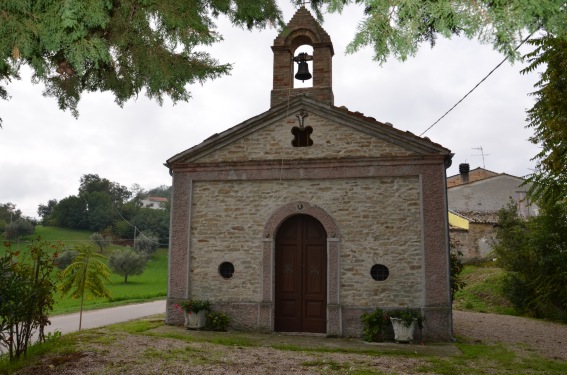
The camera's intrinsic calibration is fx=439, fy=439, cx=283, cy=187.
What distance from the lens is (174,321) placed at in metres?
10.4

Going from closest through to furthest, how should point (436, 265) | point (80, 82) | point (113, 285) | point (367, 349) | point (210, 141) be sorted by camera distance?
point (80, 82), point (367, 349), point (436, 265), point (210, 141), point (113, 285)

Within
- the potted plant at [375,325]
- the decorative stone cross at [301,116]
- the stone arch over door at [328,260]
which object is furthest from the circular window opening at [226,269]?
the decorative stone cross at [301,116]

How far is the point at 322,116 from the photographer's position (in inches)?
412

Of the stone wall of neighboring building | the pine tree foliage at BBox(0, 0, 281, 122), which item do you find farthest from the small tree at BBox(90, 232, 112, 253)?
the pine tree foliage at BBox(0, 0, 281, 122)

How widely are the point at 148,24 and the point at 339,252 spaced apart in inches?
275

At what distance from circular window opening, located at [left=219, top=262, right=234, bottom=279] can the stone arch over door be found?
0.83 m

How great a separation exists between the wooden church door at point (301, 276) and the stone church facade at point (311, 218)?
0.02 meters

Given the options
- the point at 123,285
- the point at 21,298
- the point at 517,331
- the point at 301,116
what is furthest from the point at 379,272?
the point at 123,285

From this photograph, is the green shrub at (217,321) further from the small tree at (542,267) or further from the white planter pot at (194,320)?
the small tree at (542,267)

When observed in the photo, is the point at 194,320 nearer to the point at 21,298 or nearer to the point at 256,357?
the point at 256,357

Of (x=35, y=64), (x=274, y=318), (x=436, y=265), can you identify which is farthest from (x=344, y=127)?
(x=35, y=64)

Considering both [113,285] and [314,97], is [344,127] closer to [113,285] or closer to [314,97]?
[314,97]

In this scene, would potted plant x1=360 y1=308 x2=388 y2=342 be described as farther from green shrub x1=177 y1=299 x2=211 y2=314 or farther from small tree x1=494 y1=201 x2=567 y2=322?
small tree x1=494 y1=201 x2=567 y2=322

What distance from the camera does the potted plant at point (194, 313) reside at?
995cm
